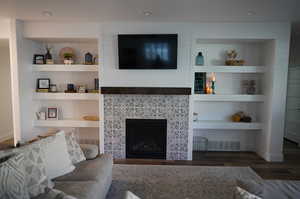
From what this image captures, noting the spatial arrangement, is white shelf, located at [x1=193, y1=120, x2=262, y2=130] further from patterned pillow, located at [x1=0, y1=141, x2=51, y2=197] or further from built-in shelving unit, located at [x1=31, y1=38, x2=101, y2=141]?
patterned pillow, located at [x1=0, y1=141, x2=51, y2=197]

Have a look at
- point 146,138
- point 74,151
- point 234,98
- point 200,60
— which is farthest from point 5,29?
point 234,98

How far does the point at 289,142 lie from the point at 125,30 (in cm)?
475

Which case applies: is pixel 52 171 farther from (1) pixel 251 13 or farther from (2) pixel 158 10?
(1) pixel 251 13

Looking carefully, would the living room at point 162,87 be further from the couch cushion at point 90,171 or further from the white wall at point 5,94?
the white wall at point 5,94

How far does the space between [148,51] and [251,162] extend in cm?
281

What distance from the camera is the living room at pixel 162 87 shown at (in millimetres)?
2783

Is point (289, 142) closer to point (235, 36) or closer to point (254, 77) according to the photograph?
point (254, 77)

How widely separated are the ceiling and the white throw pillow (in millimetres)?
1831

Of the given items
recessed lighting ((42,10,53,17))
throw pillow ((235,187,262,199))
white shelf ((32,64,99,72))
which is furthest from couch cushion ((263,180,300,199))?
recessed lighting ((42,10,53,17))

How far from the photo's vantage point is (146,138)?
3547 millimetres

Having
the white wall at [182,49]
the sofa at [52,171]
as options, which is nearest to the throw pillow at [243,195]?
the sofa at [52,171]

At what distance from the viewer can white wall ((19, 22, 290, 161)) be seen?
129 inches

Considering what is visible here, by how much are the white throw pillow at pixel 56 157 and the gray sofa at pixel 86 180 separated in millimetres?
68

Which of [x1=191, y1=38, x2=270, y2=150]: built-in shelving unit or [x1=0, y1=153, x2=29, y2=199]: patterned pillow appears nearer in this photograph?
[x1=0, y1=153, x2=29, y2=199]: patterned pillow
